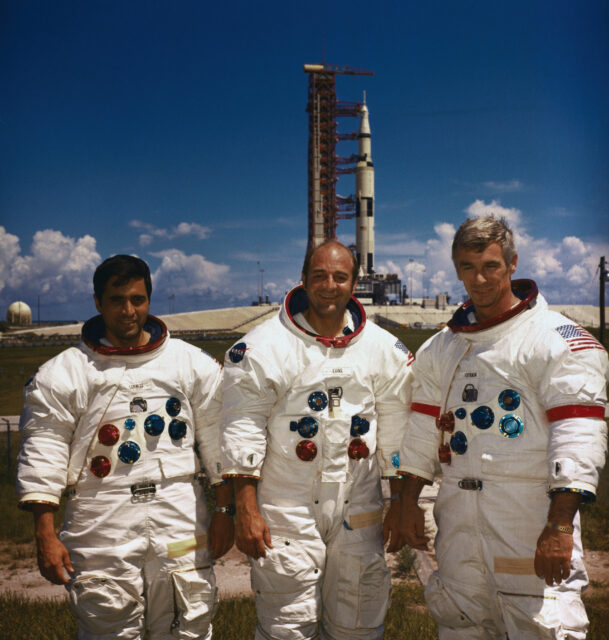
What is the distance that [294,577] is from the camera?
3.24 m

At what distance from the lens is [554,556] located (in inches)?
107

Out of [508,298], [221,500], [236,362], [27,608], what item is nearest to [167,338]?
[236,362]

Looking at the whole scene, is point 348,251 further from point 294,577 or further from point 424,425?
point 294,577

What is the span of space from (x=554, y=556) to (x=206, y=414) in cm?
221

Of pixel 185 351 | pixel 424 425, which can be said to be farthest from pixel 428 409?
pixel 185 351

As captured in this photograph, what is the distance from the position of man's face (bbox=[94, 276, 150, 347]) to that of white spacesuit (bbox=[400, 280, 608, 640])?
80.3 inches

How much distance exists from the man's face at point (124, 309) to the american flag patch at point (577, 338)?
2.59 metres

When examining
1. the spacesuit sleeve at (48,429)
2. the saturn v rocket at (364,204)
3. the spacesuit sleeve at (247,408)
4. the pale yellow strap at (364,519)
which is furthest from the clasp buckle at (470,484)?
the saturn v rocket at (364,204)

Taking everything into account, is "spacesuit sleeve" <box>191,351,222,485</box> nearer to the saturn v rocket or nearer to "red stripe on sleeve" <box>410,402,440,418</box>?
"red stripe on sleeve" <box>410,402,440,418</box>

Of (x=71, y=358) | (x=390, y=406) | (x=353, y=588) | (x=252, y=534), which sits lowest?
(x=353, y=588)

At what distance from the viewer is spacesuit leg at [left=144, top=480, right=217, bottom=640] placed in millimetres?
3264

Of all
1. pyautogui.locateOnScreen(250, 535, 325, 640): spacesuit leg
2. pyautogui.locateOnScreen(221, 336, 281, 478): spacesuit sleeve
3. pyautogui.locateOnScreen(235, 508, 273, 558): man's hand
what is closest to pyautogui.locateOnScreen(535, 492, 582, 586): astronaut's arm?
pyautogui.locateOnScreen(250, 535, 325, 640): spacesuit leg

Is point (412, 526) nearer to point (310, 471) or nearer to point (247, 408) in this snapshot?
point (310, 471)

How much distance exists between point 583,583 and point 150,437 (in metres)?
2.65
